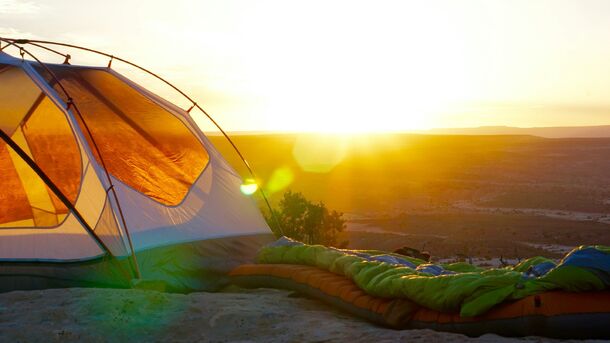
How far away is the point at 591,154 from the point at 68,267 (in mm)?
45152

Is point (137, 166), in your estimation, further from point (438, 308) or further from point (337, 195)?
point (337, 195)

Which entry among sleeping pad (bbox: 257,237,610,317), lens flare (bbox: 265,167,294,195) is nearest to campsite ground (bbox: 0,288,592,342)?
sleeping pad (bbox: 257,237,610,317)

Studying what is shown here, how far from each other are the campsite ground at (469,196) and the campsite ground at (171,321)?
365 inches

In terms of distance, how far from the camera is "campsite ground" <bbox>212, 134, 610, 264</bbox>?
58.6 ft

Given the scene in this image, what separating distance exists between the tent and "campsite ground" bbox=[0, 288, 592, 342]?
1264 mm

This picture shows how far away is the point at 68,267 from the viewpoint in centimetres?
752

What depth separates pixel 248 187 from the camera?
9898 millimetres

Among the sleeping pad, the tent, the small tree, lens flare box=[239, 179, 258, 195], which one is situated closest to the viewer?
the sleeping pad

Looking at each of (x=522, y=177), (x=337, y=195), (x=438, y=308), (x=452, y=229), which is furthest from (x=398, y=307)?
(x=522, y=177)

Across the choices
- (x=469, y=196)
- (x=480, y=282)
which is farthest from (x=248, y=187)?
(x=469, y=196)

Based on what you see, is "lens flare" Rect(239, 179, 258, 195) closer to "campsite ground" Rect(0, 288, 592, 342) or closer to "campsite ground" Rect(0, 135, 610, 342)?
"campsite ground" Rect(0, 135, 610, 342)

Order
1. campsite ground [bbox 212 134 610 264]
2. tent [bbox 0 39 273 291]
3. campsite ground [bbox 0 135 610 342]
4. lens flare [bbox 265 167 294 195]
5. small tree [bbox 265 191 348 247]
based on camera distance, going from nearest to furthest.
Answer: campsite ground [bbox 0 135 610 342] < tent [bbox 0 39 273 291] < small tree [bbox 265 191 348 247] < campsite ground [bbox 212 134 610 264] < lens flare [bbox 265 167 294 195]

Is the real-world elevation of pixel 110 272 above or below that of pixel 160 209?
below

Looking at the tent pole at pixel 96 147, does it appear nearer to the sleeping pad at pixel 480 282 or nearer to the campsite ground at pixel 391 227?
the campsite ground at pixel 391 227
